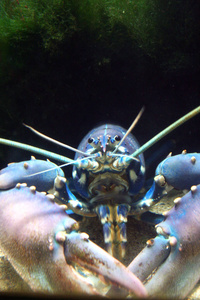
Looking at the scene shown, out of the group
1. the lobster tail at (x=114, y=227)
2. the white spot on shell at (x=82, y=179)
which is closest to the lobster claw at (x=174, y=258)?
the lobster tail at (x=114, y=227)

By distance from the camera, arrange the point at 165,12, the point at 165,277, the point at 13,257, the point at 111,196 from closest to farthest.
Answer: the point at 165,277 → the point at 13,257 → the point at 111,196 → the point at 165,12

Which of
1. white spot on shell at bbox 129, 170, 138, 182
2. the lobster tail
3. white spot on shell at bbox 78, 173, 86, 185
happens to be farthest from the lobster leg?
white spot on shell at bbox 129, 170, 138, 182

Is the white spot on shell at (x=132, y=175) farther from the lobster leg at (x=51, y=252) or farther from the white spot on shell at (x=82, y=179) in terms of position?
the lobster leg at (x=51, y=252)

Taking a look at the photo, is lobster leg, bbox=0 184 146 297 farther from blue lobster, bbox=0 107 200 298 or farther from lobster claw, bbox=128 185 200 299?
lobster claw, bbox=128 185 200 299

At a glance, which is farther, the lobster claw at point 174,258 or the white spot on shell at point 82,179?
the white spot on shell at point 82,179

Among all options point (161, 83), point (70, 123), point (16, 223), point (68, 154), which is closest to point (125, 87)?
point (161, 83)

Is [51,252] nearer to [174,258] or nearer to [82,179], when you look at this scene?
[174,258]

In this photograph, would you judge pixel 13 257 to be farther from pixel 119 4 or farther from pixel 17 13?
pixel 119 4
